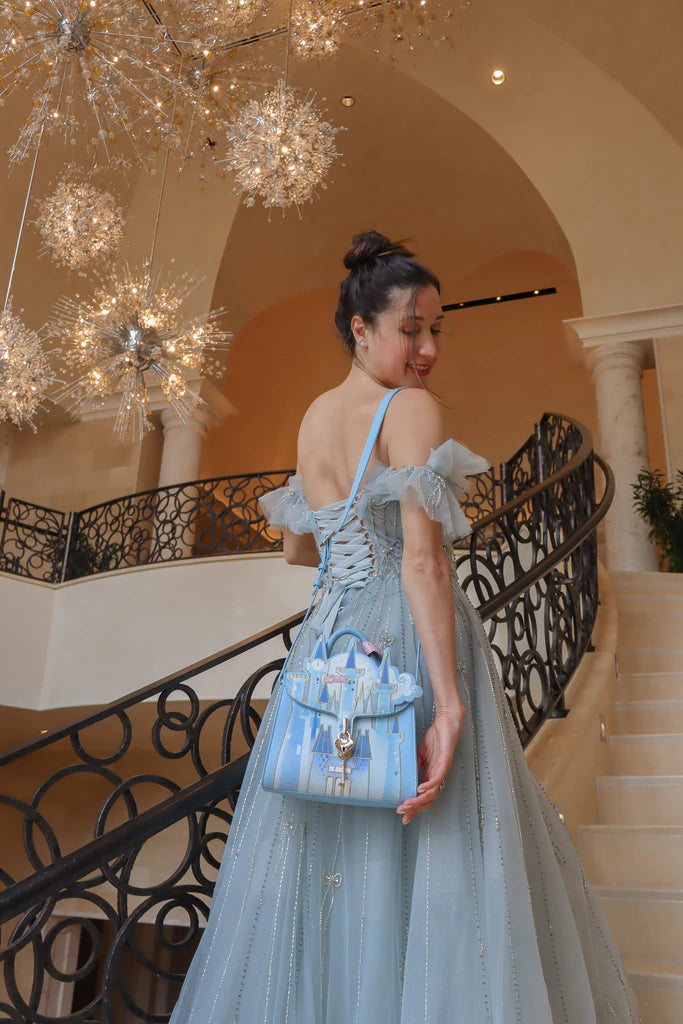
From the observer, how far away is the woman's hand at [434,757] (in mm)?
1524

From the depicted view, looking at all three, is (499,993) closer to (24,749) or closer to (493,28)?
(24,749)

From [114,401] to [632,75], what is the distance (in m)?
7.73

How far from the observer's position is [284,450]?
636 inches

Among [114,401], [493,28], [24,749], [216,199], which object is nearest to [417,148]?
[493,28]

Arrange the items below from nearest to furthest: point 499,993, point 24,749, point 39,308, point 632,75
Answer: point 499,993 < point 24,749 < point 632,75 < point 39,308

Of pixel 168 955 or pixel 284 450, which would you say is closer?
pixel 168 955

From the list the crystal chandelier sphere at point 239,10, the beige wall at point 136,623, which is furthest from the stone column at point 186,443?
the crystal chandelier sphere at point 239,10

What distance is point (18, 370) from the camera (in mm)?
7016

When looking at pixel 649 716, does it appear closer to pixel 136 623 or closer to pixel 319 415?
pixel 319 415

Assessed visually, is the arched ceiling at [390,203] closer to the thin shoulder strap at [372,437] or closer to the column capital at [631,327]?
the column capital at [631,327]

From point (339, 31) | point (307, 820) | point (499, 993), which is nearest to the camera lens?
point (499, 993)

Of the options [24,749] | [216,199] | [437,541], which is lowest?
[24,749]

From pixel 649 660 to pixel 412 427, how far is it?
137 inches

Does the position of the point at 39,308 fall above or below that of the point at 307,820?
above
